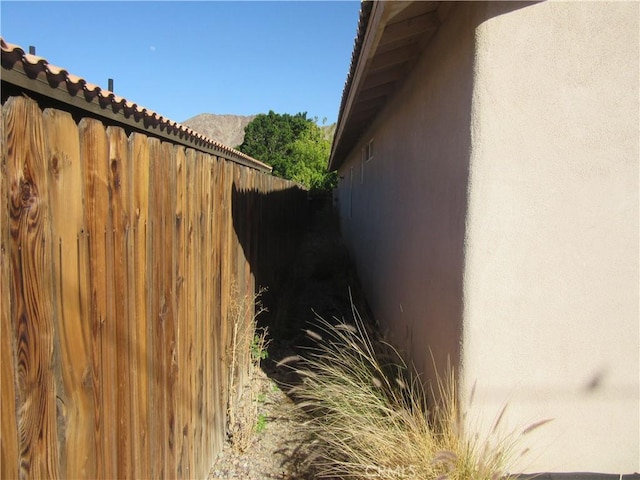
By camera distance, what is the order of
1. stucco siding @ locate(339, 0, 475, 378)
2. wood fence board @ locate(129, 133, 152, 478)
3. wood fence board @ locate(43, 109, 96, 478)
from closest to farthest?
wood fence board @ locate(43, 109, 96, 478), wood fence board @ locate(129, 133, 152, 478), stucco siding @ locate(339, 0, 475, 378)

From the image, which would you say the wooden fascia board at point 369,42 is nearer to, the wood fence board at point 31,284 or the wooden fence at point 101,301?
the wooden fence at point 101,301

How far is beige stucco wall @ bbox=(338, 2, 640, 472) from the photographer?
2.68m

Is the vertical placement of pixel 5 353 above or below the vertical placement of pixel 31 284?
below

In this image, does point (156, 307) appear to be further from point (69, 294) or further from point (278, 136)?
point (278, 136)

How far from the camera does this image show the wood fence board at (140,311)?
196cm

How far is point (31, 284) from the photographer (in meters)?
1.30

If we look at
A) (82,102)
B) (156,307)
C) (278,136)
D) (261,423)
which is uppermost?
(278,136)

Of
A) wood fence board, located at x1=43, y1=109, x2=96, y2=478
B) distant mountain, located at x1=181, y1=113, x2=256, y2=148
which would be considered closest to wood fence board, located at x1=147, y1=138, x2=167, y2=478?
wood fence board, located at x1=43, y1=109, x2=96, y2=478

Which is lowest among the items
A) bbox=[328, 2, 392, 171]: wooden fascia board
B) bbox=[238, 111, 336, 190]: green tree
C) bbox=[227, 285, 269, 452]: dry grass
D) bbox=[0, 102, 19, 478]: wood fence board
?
bbox=[227, 285, 269, 452]: dry grass

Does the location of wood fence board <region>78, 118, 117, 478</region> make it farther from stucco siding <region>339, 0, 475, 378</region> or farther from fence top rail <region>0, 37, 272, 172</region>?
stucco siding <region>339, 0, 475, 378</region>

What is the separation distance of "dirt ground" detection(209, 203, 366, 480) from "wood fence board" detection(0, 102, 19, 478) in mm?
2300

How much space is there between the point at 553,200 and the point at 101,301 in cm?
249

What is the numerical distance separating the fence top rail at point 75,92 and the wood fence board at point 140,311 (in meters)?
1.15

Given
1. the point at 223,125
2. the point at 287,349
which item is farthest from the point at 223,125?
the point at 287,349
